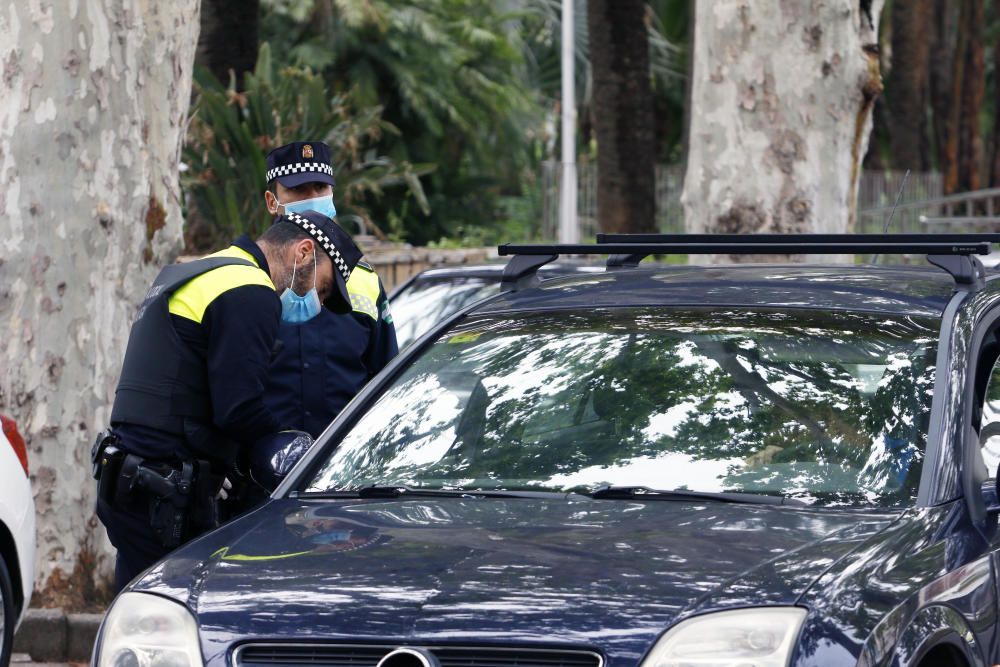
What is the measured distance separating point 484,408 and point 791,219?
198 inches

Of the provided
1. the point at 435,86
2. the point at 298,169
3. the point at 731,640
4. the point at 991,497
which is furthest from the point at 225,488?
the point at 435,86

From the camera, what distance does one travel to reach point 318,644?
3168mm

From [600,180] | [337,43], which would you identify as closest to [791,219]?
[600,180]

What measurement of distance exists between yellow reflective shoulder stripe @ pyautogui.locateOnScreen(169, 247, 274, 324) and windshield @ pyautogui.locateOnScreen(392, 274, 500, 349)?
282cm

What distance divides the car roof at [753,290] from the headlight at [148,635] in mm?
1467

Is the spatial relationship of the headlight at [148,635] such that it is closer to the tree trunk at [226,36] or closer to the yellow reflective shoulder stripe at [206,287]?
the yellow reflective shoulder stripe at [206,287]

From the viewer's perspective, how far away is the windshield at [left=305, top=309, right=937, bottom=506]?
3.80 m

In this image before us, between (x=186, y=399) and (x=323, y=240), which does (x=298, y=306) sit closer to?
(x=323, y=240)

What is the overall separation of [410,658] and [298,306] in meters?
2.43

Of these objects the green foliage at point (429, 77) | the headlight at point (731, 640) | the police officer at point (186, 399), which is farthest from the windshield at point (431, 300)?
the green foliage at point (429, 77)

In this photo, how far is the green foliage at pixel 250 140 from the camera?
12.6 metres

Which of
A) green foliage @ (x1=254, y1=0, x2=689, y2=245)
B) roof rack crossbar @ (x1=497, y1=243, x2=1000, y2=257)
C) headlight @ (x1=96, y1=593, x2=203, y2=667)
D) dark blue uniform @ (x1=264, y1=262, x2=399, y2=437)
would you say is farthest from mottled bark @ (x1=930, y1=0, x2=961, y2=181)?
headlight @ (x1=96, y1=593, x2=203, y2=667)

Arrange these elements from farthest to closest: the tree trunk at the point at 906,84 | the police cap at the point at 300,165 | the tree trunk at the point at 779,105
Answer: the tree trunk at the point at 906,84
the tree trunk at the point at 779,105
the police cap at the point at 300,165

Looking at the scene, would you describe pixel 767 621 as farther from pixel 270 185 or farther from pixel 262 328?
pixel 270 185
